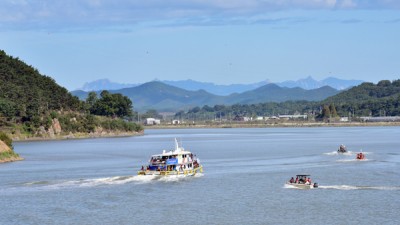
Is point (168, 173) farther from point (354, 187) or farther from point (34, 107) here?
point (34, 107)

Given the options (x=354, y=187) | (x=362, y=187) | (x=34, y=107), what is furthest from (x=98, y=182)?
(x=34, y=107)

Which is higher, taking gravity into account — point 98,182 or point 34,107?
point 34,107

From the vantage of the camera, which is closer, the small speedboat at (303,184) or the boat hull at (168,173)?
the small speedboat at (303,184)

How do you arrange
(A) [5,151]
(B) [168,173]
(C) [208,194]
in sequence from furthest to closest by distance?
(A) [5,151] < (B) [168,173] < (C) [208,194]

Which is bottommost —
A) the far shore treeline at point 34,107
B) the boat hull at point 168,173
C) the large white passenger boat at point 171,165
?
the boat hull at point 168,173

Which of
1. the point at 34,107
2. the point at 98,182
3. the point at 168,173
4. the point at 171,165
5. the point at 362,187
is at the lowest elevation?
the point at 362,187

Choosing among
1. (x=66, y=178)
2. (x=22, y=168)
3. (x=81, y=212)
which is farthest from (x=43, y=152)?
(x=81, y=212)

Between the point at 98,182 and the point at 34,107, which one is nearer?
the point at 98,182

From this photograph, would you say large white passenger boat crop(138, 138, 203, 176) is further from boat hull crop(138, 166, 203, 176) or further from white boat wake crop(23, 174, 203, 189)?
white boat wake crop(23, 174, 203, 189)

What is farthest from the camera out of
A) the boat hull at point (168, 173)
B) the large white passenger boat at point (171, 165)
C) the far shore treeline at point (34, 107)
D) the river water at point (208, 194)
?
the far shore treeline at point (34, 107)

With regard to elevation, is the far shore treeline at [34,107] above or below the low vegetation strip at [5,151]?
above

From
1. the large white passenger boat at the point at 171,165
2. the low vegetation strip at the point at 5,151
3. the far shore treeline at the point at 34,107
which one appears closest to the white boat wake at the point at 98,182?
the large white passenger boat at the point at 171,165

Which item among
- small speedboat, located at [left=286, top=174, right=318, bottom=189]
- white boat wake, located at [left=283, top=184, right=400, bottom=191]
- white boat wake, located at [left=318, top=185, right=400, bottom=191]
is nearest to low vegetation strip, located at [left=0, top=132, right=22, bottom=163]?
white boat wake, located at [left=283, top=184, right=400, bottom=191]

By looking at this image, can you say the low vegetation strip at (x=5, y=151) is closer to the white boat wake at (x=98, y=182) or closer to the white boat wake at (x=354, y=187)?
the white boat wake at (x=98, y=182)
